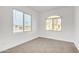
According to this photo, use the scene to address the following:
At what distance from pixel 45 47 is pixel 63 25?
0.82m

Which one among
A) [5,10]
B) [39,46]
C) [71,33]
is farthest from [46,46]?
[5,10]

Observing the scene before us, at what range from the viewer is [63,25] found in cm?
241

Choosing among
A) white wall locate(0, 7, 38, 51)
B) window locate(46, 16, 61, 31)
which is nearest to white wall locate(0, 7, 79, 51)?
white wall locate(0, 7, 38, 51)

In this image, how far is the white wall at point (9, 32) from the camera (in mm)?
2379

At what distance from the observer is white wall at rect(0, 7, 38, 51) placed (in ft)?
7.80

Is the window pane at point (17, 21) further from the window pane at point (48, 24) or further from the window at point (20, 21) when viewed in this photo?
the window pane at point (48, 24)

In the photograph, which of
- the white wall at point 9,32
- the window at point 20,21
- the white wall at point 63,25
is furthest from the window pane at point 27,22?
the white wall at point 63,25

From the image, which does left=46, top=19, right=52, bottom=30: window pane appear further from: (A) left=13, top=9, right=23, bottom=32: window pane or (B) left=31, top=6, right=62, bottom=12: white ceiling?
(A) left=13, top=9, right=23, bottom=32: window pane

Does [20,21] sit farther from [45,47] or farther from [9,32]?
[45,47]

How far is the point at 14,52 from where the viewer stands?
2275 mm

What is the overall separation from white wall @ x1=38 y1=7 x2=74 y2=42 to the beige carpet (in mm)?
149

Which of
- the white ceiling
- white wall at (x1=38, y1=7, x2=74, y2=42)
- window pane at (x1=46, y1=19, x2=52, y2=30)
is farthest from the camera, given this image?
window pane at (x1=46, y1=19, x2=52, y2=30)

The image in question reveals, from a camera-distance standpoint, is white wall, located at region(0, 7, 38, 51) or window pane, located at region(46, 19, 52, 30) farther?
window pane, located at region(46, 19, 52, 30)

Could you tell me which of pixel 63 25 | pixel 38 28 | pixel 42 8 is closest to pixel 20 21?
pixel 38 28
